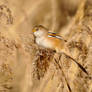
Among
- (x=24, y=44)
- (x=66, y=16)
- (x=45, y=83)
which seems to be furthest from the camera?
(x=66, y=16)

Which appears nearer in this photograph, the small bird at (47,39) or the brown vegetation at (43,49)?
the brown vegetation at (43,49)

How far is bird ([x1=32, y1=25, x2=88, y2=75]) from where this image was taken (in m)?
1.39

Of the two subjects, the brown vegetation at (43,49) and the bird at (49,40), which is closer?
the brown vegetation at (43,49)

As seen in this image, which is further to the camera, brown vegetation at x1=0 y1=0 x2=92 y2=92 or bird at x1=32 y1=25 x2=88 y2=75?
bird at x1=32 y1=25 x2=88 y2=75

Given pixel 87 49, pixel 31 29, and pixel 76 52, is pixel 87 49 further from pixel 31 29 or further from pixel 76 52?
pixel 31 29

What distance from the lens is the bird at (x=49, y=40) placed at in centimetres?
139

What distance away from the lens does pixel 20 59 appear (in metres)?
1.26

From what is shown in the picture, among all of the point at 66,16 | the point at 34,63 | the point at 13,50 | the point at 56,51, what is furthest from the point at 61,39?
the point at 13,50

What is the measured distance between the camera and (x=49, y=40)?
1.40 m

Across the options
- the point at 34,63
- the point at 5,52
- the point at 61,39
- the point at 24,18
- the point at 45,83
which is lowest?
the point at 45,83

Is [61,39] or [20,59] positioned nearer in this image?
[20,59]

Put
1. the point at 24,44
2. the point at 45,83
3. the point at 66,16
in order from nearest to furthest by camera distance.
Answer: the point at 45,83, the point at 24,44, the point at 66,16

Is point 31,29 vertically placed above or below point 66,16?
below

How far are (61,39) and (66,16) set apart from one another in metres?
0.25
